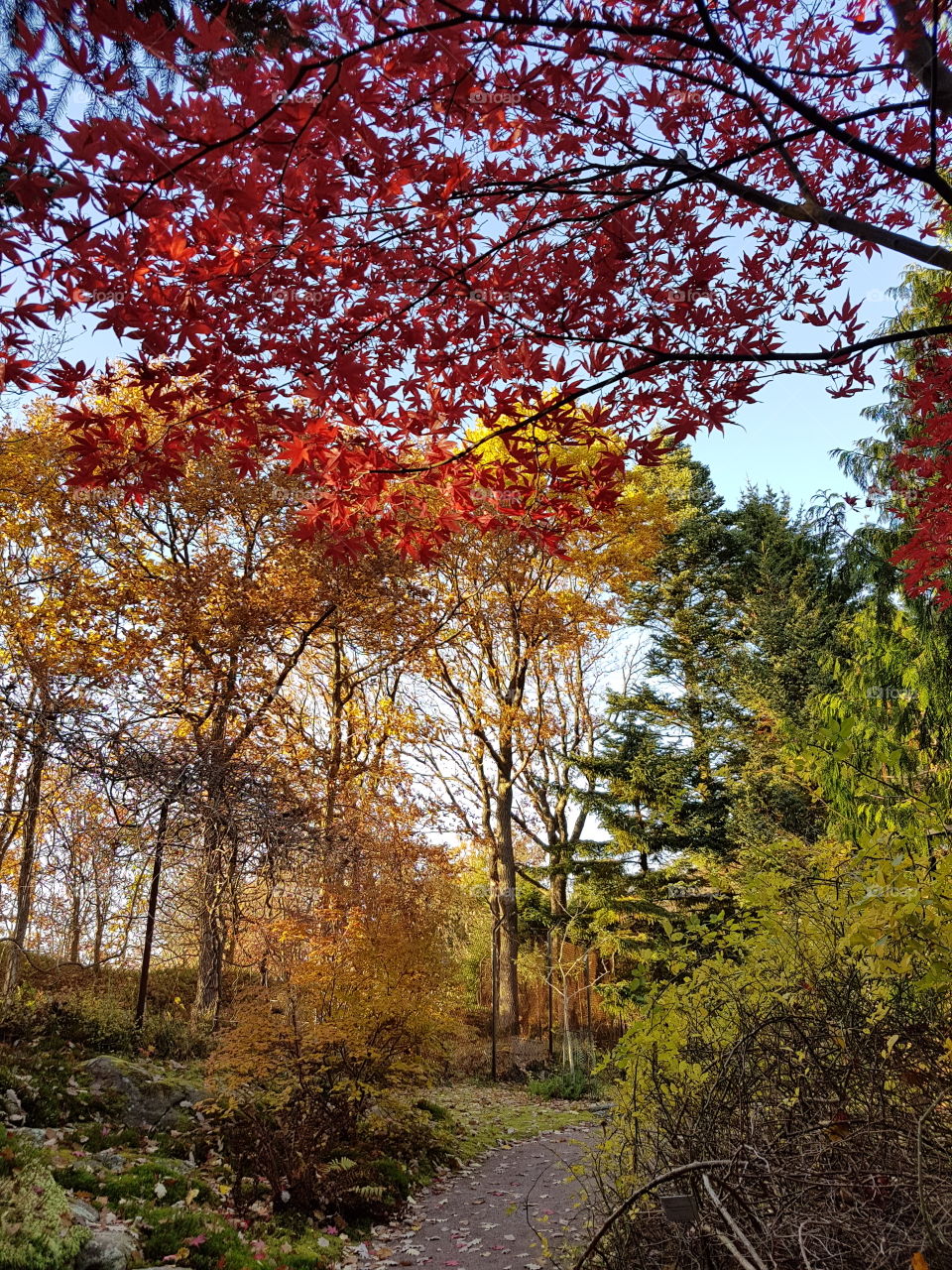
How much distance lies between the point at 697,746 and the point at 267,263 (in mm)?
13665

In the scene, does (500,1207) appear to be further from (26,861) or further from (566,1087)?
(566,1087)

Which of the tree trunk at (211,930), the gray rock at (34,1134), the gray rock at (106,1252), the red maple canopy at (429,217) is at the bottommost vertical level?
the gray rock at (106,1252)

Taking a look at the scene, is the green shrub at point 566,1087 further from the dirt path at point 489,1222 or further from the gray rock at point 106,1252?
the gray rock at point 106,1252

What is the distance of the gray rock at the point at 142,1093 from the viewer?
21.5ft

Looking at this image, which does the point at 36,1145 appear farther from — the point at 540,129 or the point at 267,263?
the point at 540,129

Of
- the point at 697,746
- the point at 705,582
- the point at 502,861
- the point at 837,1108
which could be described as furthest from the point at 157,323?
the point at 705,582

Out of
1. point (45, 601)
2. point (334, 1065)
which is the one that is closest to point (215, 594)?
point (45, 601)

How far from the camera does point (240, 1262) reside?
4.31 m

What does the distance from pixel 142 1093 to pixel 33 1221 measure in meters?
3.60

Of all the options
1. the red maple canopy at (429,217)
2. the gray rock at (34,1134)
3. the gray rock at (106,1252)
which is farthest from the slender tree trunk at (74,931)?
the red maple canopy at (429,217)

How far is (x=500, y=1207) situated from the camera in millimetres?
6273

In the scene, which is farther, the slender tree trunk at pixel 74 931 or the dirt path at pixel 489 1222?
the slender tree trunk at pixel 74 931

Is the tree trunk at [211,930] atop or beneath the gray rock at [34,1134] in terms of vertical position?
atop

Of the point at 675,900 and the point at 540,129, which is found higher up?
the point at 540,129
